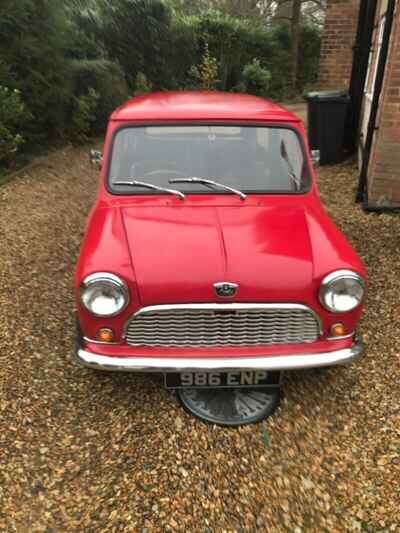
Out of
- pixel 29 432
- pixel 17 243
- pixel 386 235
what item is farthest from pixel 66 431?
pixel 386 235

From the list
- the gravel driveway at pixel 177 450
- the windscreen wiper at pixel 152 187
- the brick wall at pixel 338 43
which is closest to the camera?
the gravel driveway at pixel 177 450

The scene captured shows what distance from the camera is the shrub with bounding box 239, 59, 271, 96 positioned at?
13531mm

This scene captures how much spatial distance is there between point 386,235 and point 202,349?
3308mm

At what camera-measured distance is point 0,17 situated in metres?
6.32

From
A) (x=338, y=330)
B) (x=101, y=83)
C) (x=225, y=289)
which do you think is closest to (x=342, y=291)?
(x=338, y=330)

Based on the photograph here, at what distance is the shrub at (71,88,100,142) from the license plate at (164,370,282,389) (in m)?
6.80

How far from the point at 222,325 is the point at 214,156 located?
4.28 feet

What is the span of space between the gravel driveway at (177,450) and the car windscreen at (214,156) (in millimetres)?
1303

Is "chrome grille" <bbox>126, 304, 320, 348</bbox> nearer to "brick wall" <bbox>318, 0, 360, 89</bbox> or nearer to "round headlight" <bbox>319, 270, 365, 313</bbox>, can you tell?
"round headlight" <bbox>319, 270, 365, 313</bbox>

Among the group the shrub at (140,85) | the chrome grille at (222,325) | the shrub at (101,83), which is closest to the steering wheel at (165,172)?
the chrome grille at (222,325)

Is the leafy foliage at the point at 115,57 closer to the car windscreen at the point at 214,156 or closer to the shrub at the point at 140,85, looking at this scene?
the shrub at the point at 140,85

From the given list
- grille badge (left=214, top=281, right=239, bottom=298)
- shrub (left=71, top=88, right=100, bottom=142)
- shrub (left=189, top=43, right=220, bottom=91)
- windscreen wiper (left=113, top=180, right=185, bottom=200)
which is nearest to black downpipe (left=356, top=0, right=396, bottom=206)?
windscreen wiper (left=113, top=180, right=185, bottom=200)

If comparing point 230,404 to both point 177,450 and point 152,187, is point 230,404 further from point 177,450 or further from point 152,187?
point 152,187

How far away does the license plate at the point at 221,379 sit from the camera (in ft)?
8.54
